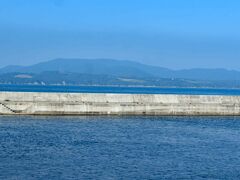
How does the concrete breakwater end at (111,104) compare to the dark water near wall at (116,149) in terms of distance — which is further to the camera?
the concrete breakwater end at (111,104)

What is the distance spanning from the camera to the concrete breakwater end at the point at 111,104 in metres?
66.8

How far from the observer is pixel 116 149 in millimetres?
42656

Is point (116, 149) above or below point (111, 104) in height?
below

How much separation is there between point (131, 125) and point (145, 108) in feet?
38.3

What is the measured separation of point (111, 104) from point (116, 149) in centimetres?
2784

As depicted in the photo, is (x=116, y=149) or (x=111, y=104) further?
(x=111, y=104)

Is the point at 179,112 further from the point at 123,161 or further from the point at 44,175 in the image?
the point at 44,175

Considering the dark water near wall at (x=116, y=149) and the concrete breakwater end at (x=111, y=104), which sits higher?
the concrete breakwater end at (x=111, y=104)

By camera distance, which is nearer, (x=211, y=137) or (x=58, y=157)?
(x=58, y=157)

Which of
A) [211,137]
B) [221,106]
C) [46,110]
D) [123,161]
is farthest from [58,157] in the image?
[221,106]

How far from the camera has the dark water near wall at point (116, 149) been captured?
→ 3394 cm

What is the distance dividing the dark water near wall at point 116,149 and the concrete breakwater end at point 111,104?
3269 mm

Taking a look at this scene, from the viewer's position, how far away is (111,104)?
70.4m

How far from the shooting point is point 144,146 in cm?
4488
